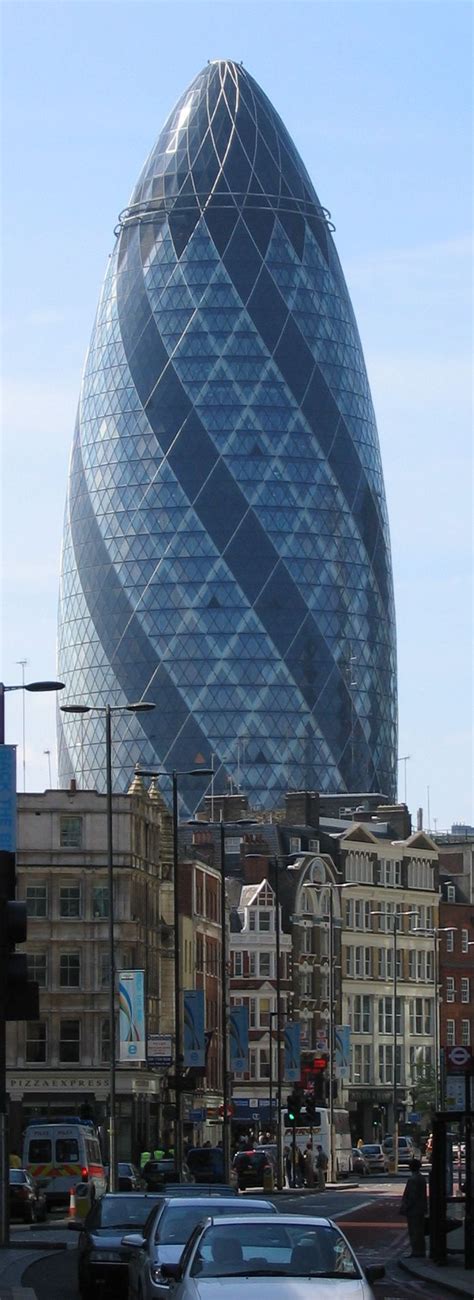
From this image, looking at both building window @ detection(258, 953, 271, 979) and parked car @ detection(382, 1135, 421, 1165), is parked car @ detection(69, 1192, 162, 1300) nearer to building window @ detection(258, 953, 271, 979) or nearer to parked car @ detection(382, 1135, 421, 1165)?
parked car @ detection(382, 1135, 421, 1165)

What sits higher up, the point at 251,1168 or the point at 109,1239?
the point at 109,1239

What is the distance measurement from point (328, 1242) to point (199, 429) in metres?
168

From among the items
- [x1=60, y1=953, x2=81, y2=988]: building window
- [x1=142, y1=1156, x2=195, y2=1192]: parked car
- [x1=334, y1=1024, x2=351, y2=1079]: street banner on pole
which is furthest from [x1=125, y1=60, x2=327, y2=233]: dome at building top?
[x1=142, y1=1156, x2=195, y2=1192]: parked car

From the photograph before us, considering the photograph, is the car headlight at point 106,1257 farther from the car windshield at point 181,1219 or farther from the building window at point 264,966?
the building window at point 264,966

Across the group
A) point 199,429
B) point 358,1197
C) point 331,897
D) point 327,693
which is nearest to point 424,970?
point 331,897

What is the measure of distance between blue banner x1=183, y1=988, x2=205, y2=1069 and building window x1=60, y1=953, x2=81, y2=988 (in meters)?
17.7

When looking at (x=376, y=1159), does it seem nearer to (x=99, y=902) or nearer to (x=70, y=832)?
(x=99, y=902)

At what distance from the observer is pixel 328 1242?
64.5 feet

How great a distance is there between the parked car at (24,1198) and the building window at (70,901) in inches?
1326

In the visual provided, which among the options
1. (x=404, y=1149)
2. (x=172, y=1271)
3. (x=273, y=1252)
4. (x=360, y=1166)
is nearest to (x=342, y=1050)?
(x=360, y=1166)

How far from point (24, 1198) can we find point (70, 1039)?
1424 inches

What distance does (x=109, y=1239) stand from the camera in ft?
98.2

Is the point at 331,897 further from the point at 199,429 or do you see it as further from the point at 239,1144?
the point at 199,429

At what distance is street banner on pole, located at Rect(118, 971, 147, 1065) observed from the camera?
70.6 metres
